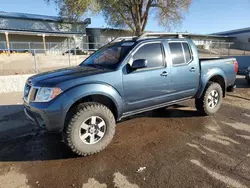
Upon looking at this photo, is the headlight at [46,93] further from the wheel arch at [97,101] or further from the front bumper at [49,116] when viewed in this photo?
the wheel arch at [97,101]

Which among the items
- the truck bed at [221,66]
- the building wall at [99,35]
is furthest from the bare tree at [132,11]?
the truck bed at [221,66]

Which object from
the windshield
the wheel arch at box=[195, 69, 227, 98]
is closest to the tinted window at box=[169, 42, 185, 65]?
the wheel arch at box=[195, 69, 227, 98]

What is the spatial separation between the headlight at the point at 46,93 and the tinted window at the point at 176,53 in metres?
2.51

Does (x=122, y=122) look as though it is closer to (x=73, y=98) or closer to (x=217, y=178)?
(x=73, y=98)

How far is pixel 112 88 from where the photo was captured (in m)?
3.51

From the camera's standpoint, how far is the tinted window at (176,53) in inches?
173

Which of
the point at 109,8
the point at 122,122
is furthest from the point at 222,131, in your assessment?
the point at 109,8

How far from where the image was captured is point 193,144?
369cm

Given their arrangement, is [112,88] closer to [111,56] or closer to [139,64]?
[139,64]

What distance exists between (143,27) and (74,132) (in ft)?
80.1

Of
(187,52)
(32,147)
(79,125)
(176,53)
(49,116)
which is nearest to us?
(49,116)

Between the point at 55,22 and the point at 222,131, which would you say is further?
the point at 55,22

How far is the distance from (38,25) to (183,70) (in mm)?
25856

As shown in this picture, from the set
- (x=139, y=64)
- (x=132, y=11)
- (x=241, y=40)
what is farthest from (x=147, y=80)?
(x=241, y=40)
